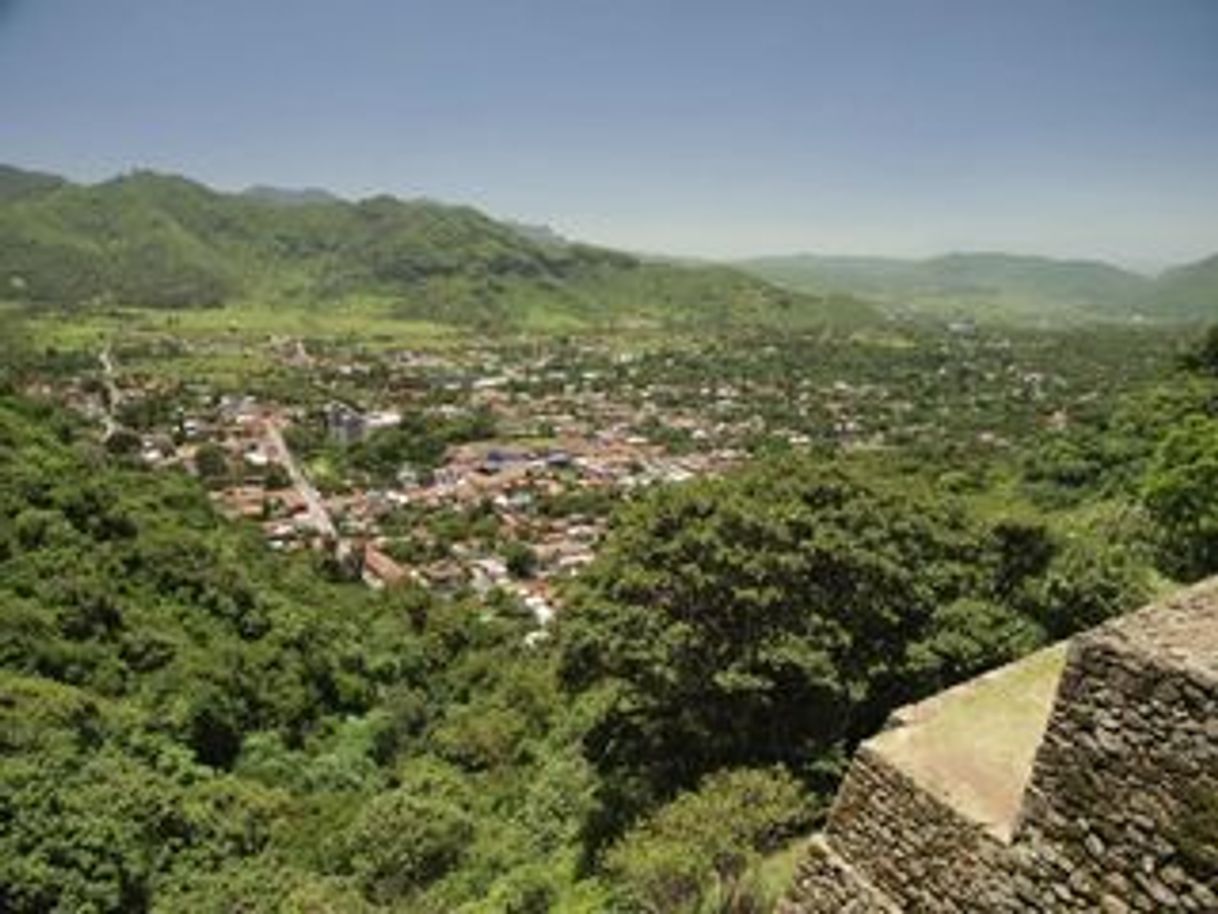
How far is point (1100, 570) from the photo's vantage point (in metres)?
17.2

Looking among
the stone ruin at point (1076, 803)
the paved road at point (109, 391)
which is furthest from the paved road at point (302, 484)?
the stone ruin at point (1076, 803)

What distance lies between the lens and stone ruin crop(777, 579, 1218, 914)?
436 centimetres

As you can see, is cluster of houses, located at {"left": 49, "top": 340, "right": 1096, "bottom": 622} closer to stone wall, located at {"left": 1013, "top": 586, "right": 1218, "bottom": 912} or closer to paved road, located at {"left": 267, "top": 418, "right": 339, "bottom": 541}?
paved road, located at {"left": 267, "top": 418, "right": 339, "bottom": 541}

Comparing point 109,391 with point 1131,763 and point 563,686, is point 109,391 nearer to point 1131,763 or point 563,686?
point 563,686

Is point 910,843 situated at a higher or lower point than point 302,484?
higher

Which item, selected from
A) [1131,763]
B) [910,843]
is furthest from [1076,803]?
[910,843]

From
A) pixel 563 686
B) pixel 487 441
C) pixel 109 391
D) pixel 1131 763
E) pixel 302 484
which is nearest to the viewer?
pixel 1131 763

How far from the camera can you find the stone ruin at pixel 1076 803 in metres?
4.36

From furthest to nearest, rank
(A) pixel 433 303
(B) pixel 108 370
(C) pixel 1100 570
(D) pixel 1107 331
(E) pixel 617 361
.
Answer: (D) pixel 1107 331 → (A) pixel 433 303 → (E) pixel 617 361 → (B) pixel 108 370 → (C) pixel 1100 570

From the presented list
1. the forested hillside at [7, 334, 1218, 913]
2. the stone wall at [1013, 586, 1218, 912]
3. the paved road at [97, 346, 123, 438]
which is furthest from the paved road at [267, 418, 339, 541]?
the stone wall at [1013, 586, 1218, 912]

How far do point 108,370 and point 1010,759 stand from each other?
110 metres

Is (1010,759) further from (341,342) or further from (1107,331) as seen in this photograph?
(1107,331)

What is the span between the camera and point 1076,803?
4738mm

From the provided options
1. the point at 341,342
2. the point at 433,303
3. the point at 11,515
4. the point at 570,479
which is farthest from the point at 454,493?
the point at 433,303
